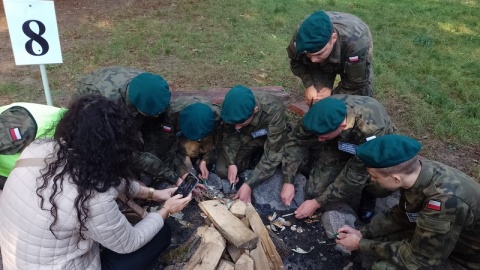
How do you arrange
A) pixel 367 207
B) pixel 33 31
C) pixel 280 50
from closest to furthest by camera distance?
1. pixel 33 31
2. pixel 367 207
3. pixel 280 50

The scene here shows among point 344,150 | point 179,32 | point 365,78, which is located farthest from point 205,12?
point 344,150

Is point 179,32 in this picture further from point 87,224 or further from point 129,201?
point 87,224

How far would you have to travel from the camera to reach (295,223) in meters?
3.13

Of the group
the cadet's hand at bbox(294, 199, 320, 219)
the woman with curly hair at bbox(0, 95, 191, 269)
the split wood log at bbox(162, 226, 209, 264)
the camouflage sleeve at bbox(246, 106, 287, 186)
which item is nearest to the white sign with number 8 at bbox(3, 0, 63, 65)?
the woman with curly hair at bbox(0, 95, 191, 269)

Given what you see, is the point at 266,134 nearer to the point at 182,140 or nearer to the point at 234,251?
the point at 182,140

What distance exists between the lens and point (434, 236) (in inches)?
85.0

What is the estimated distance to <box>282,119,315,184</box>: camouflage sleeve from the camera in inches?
131

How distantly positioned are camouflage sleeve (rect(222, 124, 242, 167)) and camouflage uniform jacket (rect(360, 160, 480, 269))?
5.23 ft

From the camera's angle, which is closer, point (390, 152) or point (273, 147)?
point (390, 152)

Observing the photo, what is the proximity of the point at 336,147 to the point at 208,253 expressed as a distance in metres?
1.53

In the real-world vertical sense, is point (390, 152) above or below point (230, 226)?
above

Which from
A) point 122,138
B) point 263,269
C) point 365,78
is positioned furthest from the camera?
point 365,78

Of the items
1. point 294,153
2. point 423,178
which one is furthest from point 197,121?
point 423,178

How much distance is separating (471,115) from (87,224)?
4.49m
